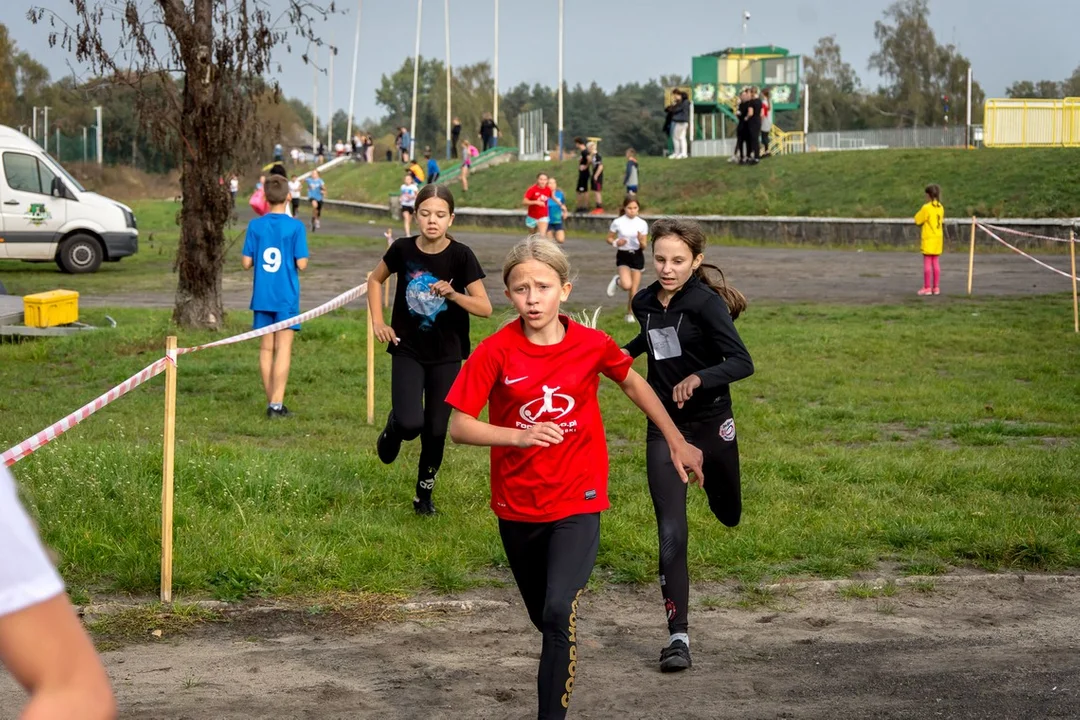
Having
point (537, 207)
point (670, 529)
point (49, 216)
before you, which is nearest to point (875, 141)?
point (537, 207)

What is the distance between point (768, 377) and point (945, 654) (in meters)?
8.19

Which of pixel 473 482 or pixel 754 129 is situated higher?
pixel 754 129

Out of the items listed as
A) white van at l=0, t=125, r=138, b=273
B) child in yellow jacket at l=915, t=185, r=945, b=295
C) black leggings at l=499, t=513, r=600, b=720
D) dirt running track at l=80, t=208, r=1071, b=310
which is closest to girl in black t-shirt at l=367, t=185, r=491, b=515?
black leggings at l=499, t=513, r=600, b=720

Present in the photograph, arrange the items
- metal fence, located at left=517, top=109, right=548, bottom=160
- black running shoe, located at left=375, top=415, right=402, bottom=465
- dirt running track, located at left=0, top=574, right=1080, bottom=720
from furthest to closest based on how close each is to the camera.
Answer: metal fence, located at left=517, top=109, right=548, bottom=160 → black running shoe, located at left=375, top=415, right=402, bottom=465 → dirt running track, located at left=0, top=574, right=1080, bottom=720


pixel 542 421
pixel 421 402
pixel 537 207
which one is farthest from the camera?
pixel 537 207

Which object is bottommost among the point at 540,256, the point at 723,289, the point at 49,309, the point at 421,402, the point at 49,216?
the point at 421,402

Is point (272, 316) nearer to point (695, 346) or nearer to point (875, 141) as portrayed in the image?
point (695, 346)

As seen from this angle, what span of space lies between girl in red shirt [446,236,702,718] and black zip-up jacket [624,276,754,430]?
108cm

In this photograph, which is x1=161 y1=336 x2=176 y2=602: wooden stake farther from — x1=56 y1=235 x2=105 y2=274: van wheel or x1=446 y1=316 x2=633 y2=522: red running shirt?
x1=56 y1=235 x2=105 y2=274: van wheel

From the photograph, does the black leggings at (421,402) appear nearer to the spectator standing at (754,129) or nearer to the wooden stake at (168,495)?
the wooden stake at (168,495)

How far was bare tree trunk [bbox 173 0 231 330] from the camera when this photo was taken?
15719 mm

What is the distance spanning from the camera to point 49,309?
16562mm

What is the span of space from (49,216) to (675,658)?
2370 centimetres

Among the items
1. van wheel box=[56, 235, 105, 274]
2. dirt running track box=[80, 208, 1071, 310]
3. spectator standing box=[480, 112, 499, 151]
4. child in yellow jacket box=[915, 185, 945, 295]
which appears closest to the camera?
child in yellow jacket box=[915, 185, 945, 295]
